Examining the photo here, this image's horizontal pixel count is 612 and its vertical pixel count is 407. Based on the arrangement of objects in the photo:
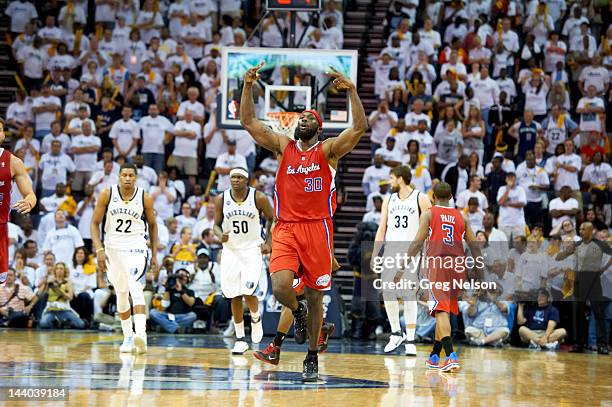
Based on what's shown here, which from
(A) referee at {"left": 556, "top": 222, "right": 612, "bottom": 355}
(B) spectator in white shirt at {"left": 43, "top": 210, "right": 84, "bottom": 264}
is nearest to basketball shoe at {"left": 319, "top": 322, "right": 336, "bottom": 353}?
(A) referee at {"left": 556, "top": 222, "right": 612, "bottom": 355}

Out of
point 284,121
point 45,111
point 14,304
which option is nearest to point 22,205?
point 284,121

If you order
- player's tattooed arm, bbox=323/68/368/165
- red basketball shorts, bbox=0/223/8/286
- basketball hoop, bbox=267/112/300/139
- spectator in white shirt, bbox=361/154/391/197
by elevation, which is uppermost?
basketball hoop, bbox=267/112/300/139

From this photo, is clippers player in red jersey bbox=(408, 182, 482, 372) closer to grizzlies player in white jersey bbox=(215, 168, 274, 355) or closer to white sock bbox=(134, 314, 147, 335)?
grizzlies player in white jersey bbox=(215, 168, 274, 355)

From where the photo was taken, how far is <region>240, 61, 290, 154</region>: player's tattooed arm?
30.9 feet

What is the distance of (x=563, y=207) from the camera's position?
19016mm

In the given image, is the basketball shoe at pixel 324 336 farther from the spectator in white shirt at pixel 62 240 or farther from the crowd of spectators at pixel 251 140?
the spectator in white shirt at pixel 62 240

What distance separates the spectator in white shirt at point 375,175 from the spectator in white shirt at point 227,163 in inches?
92.7

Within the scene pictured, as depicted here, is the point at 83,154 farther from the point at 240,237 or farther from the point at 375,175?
the point at 240,237

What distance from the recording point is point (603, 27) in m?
24.7

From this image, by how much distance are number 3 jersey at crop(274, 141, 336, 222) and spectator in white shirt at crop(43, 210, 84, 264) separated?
364 inches

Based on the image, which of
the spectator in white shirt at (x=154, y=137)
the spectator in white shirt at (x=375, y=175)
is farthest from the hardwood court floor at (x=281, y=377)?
the spectator in white shirt at (x=154, y=137)

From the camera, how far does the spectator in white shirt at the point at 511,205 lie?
61.6ft

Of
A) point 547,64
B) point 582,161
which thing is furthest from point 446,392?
point 547,64

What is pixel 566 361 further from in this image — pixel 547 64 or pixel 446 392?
pixel 547 64
